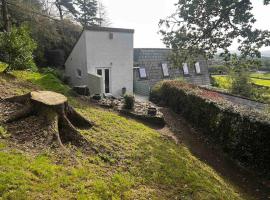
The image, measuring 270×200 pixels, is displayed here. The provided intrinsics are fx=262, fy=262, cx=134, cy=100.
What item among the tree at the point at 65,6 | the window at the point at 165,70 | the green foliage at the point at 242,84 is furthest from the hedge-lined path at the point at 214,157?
the tree at the point at 65,6

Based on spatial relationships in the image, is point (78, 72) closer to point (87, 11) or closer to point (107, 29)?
point (107, 29)

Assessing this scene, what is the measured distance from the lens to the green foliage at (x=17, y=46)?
11938mm

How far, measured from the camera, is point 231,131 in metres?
10.6

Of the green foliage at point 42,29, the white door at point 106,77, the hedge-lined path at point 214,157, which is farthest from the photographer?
the green foliage at point 42,29

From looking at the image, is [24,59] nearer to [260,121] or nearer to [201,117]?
[201,117]

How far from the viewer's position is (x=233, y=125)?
34.3 feet

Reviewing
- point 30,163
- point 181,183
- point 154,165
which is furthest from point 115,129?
point 30,163

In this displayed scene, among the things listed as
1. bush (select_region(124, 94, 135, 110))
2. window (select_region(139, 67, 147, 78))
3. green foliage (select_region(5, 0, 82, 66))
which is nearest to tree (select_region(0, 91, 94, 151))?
bush (select_region(124, 94, 135, 110))

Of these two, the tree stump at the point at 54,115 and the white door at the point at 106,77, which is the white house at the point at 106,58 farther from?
the tree stump at the point at 54,115

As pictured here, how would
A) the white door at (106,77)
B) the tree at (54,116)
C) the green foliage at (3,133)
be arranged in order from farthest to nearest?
the white door at (106,77) → the tree at (54,116) → the green foliage at (3,133)

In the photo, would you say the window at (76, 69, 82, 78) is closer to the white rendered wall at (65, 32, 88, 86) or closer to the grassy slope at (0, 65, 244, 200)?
the white rendered wall at (65, 32, 88, 86)

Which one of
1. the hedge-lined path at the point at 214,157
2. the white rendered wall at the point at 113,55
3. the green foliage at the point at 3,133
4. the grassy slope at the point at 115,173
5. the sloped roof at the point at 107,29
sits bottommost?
the hedge-lined path at the point at 214,157

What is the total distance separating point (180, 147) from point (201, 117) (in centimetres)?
320

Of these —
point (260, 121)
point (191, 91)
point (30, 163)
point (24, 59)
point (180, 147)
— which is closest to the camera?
point (30, 163)
